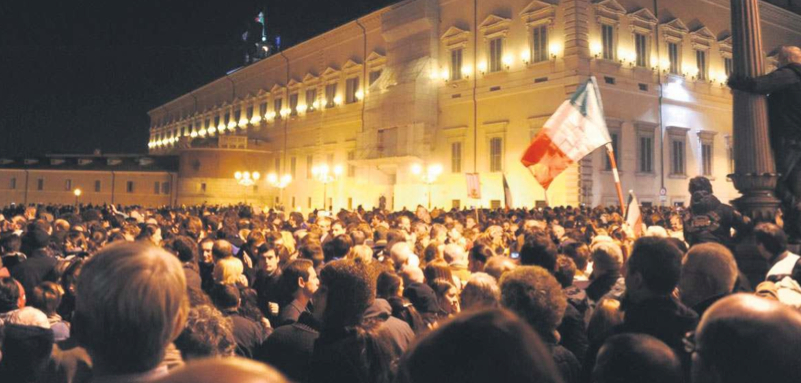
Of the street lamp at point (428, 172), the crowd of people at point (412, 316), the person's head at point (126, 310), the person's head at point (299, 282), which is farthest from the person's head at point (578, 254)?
the street lamp at point (428, 172)

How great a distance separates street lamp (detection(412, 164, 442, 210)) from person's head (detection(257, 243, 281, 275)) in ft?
85.7

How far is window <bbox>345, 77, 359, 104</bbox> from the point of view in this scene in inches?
1666

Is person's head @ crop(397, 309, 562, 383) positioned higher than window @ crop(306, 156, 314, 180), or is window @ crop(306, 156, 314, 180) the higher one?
window @ crop(306, 156, 314, 180)

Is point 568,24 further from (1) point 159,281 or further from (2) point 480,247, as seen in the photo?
(1) point 159,281

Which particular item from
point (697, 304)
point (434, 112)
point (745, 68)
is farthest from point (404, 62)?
point (697, 304)

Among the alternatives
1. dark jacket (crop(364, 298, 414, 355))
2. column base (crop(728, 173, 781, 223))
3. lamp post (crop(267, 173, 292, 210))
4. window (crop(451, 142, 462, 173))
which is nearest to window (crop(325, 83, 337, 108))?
lamp post (crop(267, 173, 292, 210))

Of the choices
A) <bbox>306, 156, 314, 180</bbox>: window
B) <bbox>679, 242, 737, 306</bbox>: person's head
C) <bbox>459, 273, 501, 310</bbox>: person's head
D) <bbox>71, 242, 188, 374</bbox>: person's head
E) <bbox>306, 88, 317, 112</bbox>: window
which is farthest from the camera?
<bbox>306, 156, 314, 180</bbox>: window

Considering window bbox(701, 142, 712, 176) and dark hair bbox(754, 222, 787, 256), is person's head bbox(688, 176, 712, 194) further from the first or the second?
window bbox(701, 142, 712, 176)

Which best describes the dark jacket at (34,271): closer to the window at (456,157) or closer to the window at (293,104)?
the window at (456,157)

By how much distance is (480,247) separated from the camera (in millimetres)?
6973

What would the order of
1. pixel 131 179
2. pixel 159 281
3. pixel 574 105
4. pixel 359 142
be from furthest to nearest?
1. pixel 131 179
2. pixel 359 142
3. pixel 574 105
4. pixel 159 281

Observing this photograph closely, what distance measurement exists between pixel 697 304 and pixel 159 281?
3252 mm

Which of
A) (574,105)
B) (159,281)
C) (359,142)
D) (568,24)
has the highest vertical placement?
(568,24)

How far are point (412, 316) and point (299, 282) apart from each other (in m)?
0.95
